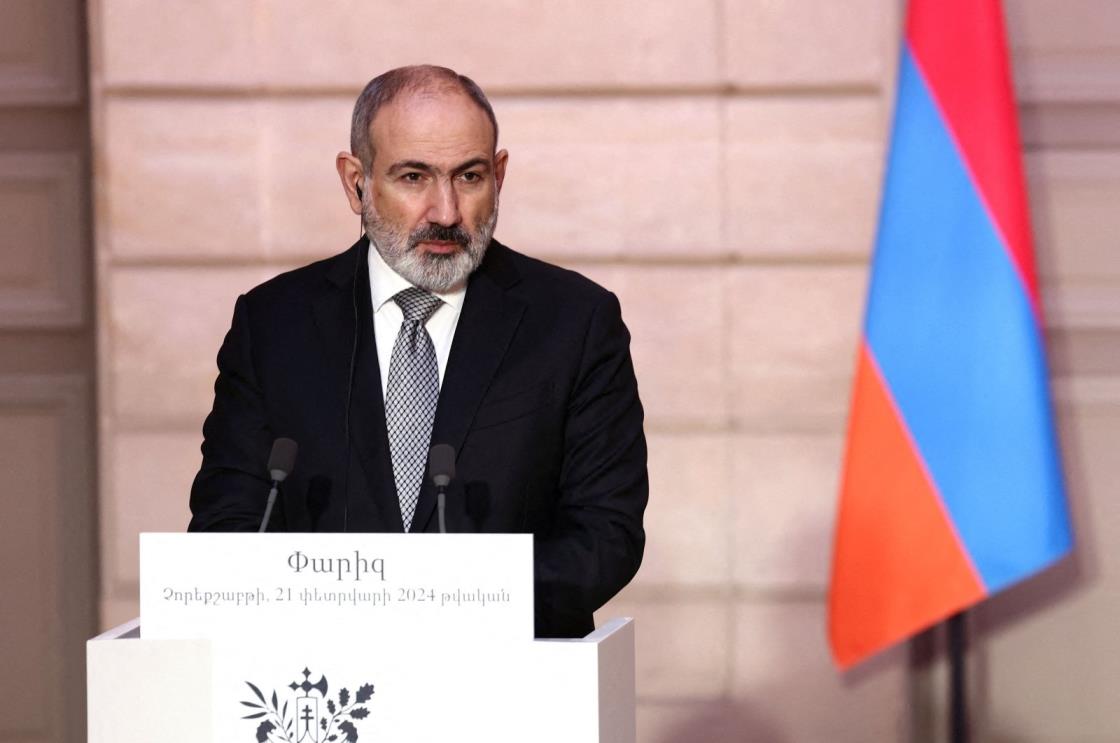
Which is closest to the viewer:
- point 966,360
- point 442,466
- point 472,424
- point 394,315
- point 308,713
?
point 308,713

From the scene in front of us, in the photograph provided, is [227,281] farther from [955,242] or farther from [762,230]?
[955,242]

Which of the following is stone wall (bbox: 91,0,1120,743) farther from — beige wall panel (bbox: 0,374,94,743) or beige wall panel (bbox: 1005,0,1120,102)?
beige wall panel (bbox: 0,374,94,743)

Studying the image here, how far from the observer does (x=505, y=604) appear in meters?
1.91

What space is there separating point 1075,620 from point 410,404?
2.63m

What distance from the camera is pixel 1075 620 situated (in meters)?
4.37

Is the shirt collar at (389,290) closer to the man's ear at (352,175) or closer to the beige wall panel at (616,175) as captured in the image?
the man's ear at (352,175)

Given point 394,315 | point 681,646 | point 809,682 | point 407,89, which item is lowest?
point 809,682

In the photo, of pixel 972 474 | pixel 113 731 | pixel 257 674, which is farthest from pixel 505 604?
pixel 972 474

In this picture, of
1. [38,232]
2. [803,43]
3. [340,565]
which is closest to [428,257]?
[340,565]

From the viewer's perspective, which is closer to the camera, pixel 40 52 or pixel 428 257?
pixel 428 257

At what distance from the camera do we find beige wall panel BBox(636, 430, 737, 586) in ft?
14.2

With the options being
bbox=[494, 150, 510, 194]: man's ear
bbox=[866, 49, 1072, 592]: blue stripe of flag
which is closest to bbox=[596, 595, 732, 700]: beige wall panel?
bbox=[866, 49, 1072, 592]: blue stripe of flag

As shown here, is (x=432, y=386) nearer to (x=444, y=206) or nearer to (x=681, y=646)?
(x=444, y=206)

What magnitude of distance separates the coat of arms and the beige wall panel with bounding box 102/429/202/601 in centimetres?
256
